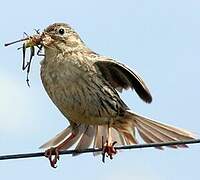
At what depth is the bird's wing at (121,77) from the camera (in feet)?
27.0

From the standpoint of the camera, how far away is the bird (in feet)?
26.3

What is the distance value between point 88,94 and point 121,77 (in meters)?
0.53

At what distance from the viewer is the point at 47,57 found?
8.11 meters

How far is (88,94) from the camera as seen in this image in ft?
26.6

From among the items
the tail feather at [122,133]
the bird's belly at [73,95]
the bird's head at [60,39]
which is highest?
the bird's head at [60,39]

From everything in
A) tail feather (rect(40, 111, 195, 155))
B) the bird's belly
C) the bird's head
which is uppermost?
the bird's head

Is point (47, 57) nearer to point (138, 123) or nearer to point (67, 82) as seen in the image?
point (67, 82)

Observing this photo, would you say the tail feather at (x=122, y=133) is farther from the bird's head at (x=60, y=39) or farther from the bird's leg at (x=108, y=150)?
the bird's head at (x=60, y=39)

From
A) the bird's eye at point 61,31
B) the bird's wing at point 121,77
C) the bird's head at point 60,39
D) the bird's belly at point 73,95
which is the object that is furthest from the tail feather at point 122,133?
the bird's eye at point 61,31

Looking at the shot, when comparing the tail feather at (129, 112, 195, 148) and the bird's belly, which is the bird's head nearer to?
the bird's belly

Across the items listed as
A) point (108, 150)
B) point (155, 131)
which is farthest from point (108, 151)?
point (155, 131)

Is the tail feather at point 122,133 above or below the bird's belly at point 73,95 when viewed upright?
below

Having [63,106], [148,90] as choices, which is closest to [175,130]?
[148,90]

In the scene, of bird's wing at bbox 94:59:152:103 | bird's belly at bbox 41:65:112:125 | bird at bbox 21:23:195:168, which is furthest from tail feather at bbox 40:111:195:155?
bird's belly at bbox 41:65:112:125
